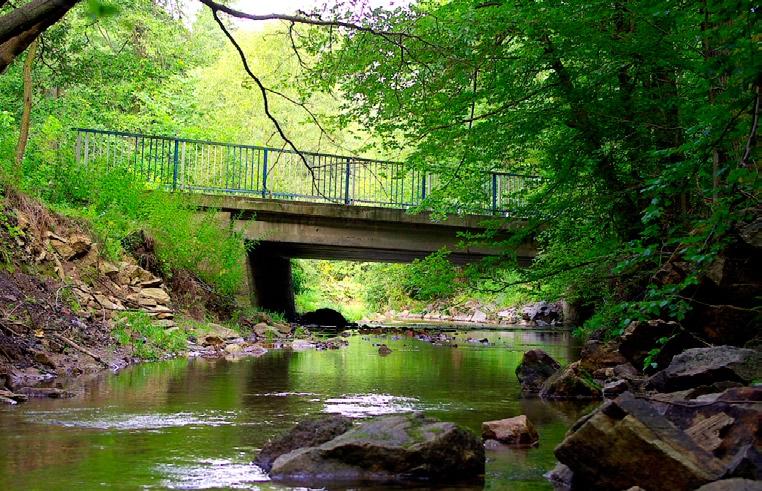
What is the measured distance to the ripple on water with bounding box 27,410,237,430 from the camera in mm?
6121

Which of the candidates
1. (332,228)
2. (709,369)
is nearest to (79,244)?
(332,228)

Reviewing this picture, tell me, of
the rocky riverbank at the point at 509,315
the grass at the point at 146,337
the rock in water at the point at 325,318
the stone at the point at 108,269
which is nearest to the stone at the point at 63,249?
the stone at the point at 108,269

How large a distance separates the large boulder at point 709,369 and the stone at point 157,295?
29.7 feet

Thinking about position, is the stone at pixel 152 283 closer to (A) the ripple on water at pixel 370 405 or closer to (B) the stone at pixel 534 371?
(A) the ripple on water at pixel 370 405

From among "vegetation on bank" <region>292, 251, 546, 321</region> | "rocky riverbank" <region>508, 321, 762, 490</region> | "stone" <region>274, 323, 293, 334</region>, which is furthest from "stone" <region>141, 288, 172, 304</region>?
"vegetation on bank" <region>292, 251, 546, 321</region>

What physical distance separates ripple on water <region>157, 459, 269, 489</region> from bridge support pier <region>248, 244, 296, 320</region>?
15.4 m

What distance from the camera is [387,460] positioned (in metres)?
4.75

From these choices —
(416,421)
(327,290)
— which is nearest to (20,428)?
(416,421)

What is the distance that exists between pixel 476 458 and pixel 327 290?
47.5 metres

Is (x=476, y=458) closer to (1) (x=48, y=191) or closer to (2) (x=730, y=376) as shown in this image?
(2) (x=730, y=376)

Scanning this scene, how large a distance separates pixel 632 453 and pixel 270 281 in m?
21.1

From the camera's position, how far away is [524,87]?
12148mm

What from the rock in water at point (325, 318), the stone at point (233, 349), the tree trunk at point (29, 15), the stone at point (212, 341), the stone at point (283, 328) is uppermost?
the tree trunk at point (29, 15)

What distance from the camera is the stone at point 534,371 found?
9359 millimetres
